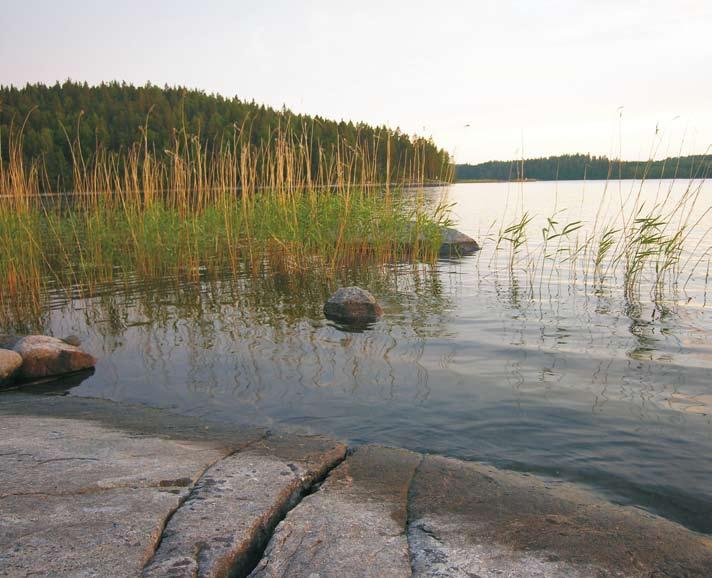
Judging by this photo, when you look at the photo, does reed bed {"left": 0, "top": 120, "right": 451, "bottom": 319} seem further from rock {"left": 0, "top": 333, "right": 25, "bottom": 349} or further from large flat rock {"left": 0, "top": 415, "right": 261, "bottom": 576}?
large flat rock {"left": 0, "top": 415, "right": 261, "bottom": 576}

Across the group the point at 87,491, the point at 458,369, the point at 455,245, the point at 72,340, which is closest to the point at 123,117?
the point at 455,245

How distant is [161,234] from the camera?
368 inches

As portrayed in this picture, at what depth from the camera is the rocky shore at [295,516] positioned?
2.05m

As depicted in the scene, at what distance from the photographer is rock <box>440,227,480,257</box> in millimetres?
12328

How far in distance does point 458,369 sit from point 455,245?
7845 millimetres

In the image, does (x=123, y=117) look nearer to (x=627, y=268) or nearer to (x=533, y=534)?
(x=627, y=268)

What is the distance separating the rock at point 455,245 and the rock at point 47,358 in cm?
827

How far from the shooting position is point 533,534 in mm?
2311

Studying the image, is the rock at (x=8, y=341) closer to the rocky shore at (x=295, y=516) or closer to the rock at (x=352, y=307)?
the rocky shore at (x=295, y=516)

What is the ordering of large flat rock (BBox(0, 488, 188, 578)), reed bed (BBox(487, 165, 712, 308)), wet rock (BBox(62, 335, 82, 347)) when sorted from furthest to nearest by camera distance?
reed bed (BBox(487, 165, 712, 308)), wet rock (BBox(62, 335, 82, 347)), large flat rock (BBox(0, 488, 188, 578))

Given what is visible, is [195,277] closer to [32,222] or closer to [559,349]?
[32,222]

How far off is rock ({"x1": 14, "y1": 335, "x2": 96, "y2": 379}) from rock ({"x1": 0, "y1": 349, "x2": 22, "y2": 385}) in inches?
2.6

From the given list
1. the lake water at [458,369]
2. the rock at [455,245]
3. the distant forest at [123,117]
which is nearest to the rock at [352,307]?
the lake water at [458,369]

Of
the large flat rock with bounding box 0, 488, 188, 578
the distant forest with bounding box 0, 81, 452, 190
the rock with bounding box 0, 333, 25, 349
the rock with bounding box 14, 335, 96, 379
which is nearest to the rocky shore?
the large flat rock with bounding box 0, 488, 188, 578
